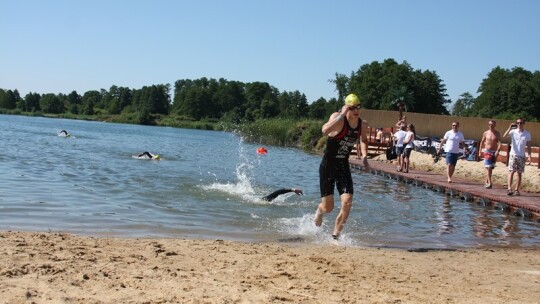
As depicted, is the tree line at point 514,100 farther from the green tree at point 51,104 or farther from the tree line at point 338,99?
the green tree at point 51,104

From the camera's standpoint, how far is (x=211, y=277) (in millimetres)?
5699

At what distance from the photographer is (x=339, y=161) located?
8.04 metres

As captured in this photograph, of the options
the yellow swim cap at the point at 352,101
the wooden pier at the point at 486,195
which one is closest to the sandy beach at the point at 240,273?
the yellow swim cap at the point at 352,101

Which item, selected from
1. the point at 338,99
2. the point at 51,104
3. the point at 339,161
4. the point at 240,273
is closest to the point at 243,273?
the point at 240,273

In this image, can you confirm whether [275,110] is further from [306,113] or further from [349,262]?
[349,262]

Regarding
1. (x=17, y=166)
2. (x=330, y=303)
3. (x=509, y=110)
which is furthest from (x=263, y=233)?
(x=509, y=110)

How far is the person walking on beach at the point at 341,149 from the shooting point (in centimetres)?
783

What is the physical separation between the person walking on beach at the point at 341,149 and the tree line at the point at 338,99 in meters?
38.3

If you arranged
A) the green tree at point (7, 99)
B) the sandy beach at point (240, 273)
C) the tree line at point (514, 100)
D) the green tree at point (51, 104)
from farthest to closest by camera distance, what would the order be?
1. the green tree at point (7, 99)
2. the green tree at point (51, 104)
3. the tree line at point (514, 100)
4. the sandy beach at point (240, 273)

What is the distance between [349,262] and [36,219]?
5410 millimetres

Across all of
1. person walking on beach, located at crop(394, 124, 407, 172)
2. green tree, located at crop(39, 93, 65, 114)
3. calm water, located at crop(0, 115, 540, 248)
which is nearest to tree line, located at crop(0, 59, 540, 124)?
green tree, located at crop(39, 93, 65, 114)

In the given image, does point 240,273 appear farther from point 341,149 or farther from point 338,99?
point 338,99

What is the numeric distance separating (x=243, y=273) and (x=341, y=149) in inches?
109

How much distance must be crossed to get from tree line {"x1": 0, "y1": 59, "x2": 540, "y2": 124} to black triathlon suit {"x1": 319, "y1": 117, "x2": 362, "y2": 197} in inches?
1506
